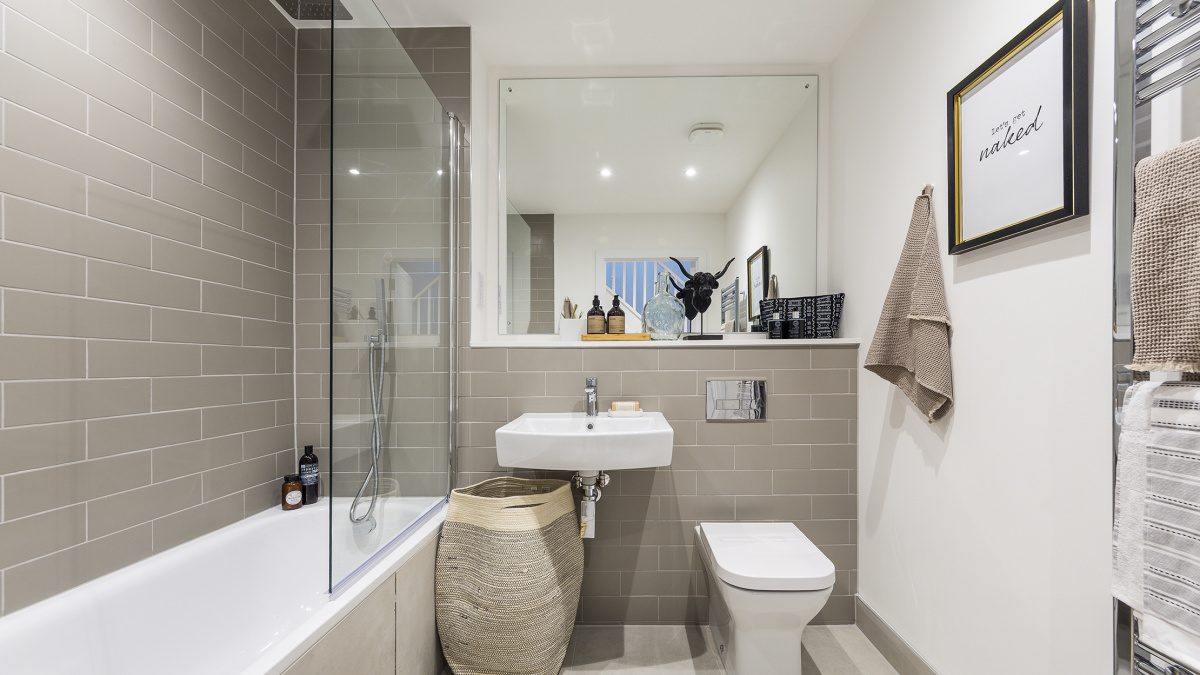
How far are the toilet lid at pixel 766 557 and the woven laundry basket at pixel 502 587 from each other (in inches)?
22.5

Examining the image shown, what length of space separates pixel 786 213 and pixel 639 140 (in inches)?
30.9

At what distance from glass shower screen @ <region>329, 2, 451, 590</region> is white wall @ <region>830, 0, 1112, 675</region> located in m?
1.70

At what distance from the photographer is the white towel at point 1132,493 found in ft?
2.68

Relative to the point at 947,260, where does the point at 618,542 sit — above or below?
below

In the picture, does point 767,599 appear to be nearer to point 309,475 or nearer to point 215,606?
point 215,606

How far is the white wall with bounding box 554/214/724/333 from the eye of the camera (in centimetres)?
230

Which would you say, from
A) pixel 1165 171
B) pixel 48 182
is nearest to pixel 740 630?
pixel 1165 171

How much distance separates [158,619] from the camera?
1331 millimetres

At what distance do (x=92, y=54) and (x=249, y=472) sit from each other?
1.38 metres

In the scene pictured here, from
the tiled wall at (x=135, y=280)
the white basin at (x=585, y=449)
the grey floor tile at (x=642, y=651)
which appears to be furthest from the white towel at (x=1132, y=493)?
the tiled wall at (x=135, y=280)

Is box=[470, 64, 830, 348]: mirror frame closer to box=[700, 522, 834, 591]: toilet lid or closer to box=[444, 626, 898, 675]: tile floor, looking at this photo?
box=[700, 522, 834, 591]: toilet lid

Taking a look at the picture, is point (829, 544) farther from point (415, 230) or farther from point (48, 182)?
point (48, 182)

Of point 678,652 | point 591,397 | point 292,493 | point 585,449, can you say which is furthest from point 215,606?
point 678,652

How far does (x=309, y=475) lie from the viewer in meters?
2.00
